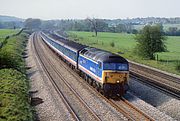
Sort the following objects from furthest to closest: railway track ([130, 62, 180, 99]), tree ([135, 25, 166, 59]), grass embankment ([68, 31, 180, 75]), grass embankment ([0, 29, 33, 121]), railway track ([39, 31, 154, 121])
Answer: tree ([135, 25, 166, 59])
grass embankment ([68, 31, 180, 75])
railway track ([130, 62, 180, 99])
railway track ([39, 31, 154, 121])
grass embankment ([0, 29, 33, 121])

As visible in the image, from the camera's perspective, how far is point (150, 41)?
5809 cm

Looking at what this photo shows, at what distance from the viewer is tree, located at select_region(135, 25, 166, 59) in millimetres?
58062

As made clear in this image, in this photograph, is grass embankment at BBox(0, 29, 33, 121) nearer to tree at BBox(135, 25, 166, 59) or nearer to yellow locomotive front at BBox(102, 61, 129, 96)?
yellow locomotive front at BBox(102, 61, 129, 96)

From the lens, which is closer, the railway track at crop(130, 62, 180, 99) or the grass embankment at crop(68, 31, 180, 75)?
the railway track at crop(130, 62, 180, 99)

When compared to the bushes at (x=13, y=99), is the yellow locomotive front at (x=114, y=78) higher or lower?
higher

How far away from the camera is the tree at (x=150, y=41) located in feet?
190

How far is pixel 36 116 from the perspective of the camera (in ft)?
69.2

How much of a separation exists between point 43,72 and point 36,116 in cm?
1862

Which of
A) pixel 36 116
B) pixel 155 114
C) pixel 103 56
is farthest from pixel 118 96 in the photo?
pixel 36 116

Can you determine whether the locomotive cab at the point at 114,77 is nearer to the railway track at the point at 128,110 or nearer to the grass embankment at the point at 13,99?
the railway track at the point at 128,110

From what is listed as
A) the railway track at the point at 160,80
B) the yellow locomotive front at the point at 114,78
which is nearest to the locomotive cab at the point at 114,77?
the yellow locomotive front at the point at 114,78

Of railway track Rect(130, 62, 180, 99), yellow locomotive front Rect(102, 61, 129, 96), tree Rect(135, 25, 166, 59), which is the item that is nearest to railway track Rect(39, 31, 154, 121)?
yellow locomotive front Rect(102, 61, 129, 96)

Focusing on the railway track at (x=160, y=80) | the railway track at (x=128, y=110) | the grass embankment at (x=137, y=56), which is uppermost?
the railway track at (x=128, y=110)

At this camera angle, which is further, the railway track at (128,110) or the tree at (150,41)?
the tree at (150,41)
